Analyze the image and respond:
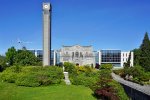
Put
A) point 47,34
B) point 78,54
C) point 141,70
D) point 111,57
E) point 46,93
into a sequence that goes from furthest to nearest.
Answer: point 111,57 → point 78,54 → point 47,34 → point 141,70 → point 46,93

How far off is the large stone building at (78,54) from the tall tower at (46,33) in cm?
4462

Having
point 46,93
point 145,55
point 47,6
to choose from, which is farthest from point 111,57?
point 46,93

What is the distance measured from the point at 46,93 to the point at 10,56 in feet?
138

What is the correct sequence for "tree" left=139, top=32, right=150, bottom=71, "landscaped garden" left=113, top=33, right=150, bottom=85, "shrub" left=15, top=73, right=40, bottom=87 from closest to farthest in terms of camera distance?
1. "shrub" left=15, top=73, right=40, bottom=87
2. "landscaped garden" left=113, top=33, right=150, bottom=85
3. "tree" left=139, top=32, right=150, bottom=71

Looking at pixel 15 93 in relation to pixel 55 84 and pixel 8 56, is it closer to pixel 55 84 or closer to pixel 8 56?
pixel 55 84

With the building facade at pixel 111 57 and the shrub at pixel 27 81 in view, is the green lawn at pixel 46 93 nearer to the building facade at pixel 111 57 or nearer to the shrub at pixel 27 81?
the shrub at pixel 27 81

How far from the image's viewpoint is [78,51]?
11012 centimetres

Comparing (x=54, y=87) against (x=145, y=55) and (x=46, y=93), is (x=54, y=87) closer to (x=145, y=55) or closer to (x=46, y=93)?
(x=46, y=93)

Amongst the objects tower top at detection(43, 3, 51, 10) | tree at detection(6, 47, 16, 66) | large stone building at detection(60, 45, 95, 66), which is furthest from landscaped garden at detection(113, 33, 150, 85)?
large stone building at detection(60, 45, 95, 66)

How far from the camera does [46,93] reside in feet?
114

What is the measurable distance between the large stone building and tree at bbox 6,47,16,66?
35.6 m

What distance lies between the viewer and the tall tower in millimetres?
64812

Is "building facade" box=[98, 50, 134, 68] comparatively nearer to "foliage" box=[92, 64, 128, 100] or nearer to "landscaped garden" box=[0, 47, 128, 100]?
"landscaped garden" box=[0, 47, 128, 100]

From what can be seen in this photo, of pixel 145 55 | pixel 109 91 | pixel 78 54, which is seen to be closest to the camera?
pixel 109 91
